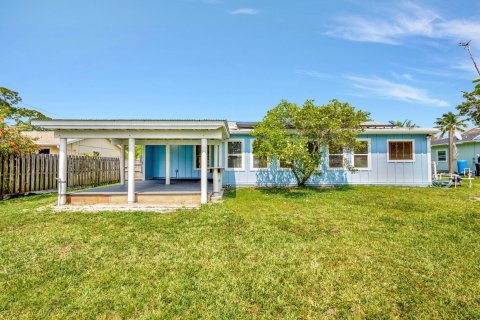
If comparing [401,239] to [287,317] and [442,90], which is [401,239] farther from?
[442,90]

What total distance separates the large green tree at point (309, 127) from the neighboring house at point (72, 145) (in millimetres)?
13477

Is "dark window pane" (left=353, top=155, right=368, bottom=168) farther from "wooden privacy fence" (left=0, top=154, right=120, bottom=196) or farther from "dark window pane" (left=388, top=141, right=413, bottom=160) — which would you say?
"wooden privacy fence" (left=0, top=154, right=120, bottom=196)

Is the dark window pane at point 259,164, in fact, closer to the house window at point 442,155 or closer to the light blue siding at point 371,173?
the light blue siding at point 371,173

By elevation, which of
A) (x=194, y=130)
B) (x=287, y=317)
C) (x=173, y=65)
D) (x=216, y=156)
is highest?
(x=173, y=65)

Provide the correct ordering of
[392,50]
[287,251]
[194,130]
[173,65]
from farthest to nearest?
[173,65]
[392,50]
[194,130]
[287,251]

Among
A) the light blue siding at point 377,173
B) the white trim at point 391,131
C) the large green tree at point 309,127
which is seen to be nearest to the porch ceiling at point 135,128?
the large green tree at point 309,127

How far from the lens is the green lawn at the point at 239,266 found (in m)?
2.47

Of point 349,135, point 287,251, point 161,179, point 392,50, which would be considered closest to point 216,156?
point 161,179

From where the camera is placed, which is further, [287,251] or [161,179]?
[161,179]

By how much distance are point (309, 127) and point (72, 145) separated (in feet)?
62.0

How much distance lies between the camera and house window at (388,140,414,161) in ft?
39.3

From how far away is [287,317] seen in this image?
91.0 inches

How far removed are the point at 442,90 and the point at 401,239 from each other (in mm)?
17540

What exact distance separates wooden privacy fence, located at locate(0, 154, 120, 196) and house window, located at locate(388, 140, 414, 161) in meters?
15.3
